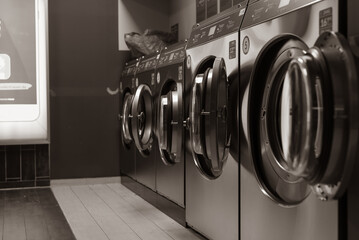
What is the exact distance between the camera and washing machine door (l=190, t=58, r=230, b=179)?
8.13ft

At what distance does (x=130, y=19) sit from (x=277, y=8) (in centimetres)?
390

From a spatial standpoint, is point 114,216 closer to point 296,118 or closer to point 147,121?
point 147,121

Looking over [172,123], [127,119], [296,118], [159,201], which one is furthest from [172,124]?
[296,118]

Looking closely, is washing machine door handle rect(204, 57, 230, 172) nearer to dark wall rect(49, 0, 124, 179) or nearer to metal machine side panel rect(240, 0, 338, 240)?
metal machine side panel rect(240, 0, 338, 240)

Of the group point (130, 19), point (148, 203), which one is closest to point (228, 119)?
point (148, 203)

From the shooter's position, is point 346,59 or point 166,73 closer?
point 346,59

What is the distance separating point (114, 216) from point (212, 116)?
1687 millimetres

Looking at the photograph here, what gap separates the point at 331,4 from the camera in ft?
5.37

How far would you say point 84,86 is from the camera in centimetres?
560

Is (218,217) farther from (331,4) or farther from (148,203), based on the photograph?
(148,203)

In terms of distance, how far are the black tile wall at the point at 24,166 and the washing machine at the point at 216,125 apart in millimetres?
2830

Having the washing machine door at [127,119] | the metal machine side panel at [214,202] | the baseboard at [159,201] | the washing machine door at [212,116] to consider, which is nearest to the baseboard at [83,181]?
the baseboard at [159,201]

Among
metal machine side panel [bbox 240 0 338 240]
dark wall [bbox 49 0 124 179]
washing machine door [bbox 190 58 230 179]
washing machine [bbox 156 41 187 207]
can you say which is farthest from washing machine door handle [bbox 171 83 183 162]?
dark wall [bbox 49 0 124 179]

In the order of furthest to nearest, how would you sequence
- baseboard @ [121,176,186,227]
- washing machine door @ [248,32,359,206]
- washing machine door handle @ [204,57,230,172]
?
baseboard @ [121,176,186,227] < washing machine door handle @ [204,57,230,172] < washing machine door @ [248,32,359,206]
